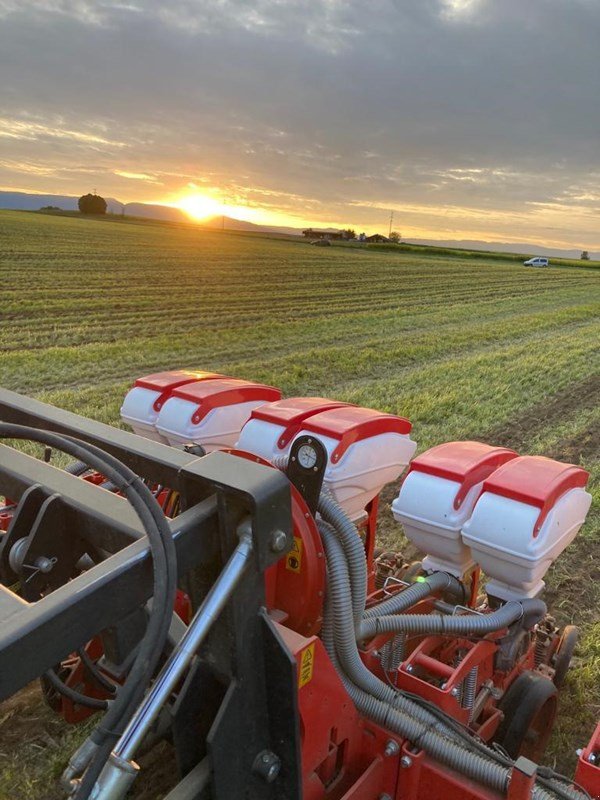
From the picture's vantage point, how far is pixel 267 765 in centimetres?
149

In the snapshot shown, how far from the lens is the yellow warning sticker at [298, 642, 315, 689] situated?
178cm

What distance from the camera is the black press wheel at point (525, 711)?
2861 millimetres

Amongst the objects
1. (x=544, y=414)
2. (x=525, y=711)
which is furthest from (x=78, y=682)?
(x=544, y=414)

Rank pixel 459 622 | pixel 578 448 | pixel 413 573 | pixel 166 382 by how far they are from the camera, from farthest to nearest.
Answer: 1. pixel 578 448
2. pixel 166 382
3. pixel 413 573
4. pixel 459 622

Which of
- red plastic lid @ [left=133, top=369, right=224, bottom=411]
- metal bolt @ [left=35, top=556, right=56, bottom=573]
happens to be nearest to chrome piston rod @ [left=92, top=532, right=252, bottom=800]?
metal bolt @ [left=35, top=556, right=56, bottom=573]

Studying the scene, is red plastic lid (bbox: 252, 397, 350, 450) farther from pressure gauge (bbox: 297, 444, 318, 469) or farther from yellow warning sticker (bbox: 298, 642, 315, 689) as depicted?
yellow warning sticker (bbox: 298, 642, 315, 689)

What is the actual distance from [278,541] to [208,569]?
182 mm

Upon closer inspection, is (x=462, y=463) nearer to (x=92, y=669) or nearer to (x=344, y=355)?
(x=92, y=669)

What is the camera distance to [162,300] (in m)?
17.2

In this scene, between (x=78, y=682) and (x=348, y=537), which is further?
(x=78, y=682)

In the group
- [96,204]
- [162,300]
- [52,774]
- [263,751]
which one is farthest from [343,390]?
[96,204]

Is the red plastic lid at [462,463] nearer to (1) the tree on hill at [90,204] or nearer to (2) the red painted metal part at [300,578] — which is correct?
(2) the red painted metal part at [300,578]

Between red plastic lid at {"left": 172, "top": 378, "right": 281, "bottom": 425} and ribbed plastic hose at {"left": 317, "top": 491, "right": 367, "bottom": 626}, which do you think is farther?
red plastic lid at {"left": 172, "top": 378, "right": 281, "bottom": 425}

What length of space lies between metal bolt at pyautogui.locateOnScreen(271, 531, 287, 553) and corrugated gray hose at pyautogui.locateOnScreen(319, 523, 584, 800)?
2.49 ft
